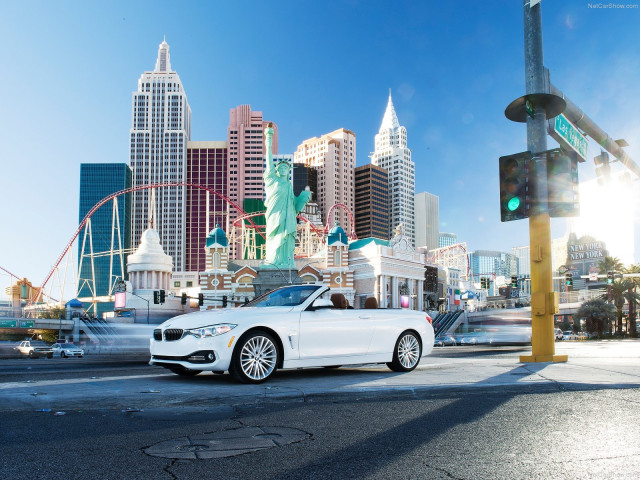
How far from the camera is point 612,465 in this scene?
3.82 m

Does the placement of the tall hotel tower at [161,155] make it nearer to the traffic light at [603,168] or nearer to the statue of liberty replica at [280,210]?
the statue of liberty replica at [280,210]

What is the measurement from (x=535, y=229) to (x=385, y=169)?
177m

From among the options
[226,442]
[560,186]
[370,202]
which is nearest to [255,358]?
[226,442]

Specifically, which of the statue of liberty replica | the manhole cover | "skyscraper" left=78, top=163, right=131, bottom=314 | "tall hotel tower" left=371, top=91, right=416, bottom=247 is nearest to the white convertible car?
the manhole cover

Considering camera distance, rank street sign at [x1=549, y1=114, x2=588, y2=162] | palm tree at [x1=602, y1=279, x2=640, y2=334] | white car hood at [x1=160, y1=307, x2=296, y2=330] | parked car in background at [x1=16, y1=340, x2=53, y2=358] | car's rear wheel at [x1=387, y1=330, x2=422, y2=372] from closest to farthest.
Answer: white car hood at [x1=160, y1=307, x2=296, y2=330], car's rear wheel at [x1=387, y1=330, x2=422, y2=372], street sign at [x1=549, y1=114, x2=588, y2=162], parked car in background at [x1=16, y1=340, x2=53, y2=358], palm tree at [x1=602, y1=279, x2=640, y2=334]

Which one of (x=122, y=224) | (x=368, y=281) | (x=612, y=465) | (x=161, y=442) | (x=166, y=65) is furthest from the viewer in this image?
(x=166, y=65)

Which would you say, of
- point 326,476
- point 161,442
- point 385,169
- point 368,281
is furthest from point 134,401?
point 385,169

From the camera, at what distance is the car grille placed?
8.22 meters

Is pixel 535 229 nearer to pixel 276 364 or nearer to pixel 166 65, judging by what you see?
pixel 276 364

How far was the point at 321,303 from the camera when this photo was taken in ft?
29.2

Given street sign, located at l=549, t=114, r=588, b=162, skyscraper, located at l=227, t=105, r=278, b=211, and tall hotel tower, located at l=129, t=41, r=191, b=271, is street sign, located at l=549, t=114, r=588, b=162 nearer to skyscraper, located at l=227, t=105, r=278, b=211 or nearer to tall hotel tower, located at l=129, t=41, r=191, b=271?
skyscraper, located at l=227, t=105, r=278, b=211

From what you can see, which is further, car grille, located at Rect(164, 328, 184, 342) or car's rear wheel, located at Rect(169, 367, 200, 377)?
car's rear wheel, located at Rect(169, 367, 200, 377)

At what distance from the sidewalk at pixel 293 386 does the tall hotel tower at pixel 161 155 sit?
514 ft

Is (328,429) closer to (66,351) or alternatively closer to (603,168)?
(603,168)
